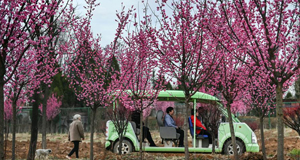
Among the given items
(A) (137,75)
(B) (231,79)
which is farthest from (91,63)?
(B) (231,79)

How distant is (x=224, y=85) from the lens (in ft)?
30.7

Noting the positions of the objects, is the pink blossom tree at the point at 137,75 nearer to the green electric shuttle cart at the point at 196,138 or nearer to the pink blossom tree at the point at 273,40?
the green electric shuttle cart at the point at 196,138

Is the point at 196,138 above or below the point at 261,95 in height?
below

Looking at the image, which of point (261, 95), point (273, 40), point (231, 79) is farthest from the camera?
point (261, 95)

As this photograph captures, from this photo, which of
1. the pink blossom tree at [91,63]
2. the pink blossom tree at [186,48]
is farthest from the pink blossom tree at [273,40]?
the pink blossom tree at [91,63]

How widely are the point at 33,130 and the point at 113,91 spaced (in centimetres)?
284

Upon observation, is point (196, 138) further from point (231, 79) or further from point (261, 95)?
point (231, 79)

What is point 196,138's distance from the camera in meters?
12.0

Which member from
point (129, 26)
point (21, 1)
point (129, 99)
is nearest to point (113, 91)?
point (129, 99)

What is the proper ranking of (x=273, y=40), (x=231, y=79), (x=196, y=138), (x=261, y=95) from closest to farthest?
(x=273, y=40) → (x=231, y=79) → (x=261, y=95) → (x=196, y=138)

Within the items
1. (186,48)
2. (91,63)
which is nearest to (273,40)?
(186,48)

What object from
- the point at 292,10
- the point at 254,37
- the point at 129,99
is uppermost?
the point at 292,10

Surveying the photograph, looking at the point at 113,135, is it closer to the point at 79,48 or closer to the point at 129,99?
the point at 129,99

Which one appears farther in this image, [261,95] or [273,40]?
[261,95]
